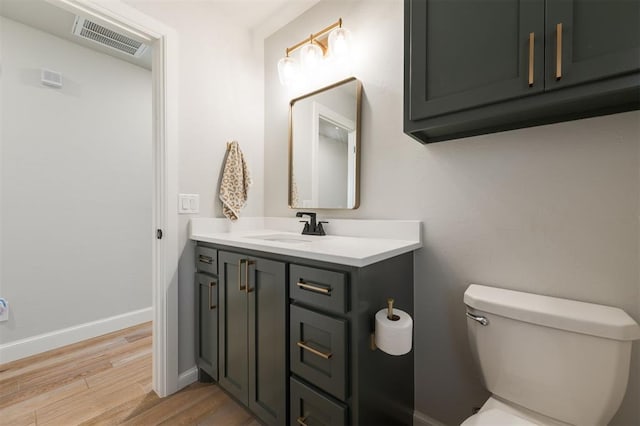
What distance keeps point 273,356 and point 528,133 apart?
55.2 inches

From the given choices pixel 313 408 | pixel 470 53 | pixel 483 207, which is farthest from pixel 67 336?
pixel 470 53

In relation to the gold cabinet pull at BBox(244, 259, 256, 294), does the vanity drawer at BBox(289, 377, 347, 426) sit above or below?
below

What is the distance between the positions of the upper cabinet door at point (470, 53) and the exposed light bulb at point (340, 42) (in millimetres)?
522

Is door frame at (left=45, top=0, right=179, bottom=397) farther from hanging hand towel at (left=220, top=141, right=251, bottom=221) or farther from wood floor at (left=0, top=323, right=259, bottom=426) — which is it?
hanging hand towel at (left=220, top=141, right=251, bottom=221)

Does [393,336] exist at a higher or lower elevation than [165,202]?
lower

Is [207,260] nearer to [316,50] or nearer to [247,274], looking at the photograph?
[247,274]

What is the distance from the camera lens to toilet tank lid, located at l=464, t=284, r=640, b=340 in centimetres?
75

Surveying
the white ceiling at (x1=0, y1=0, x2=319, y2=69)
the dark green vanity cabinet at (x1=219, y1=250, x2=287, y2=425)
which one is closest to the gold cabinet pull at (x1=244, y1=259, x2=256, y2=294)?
the dark green vanity cabinet at (x1=219, y1=250, x2=287, y2=425)

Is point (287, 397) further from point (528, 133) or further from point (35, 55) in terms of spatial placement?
point (35, 55)

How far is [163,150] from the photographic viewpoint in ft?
5.03

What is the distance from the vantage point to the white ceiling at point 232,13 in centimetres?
173

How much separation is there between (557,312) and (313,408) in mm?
916

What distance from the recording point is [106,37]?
2.03 meters

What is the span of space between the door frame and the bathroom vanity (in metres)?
0.23
